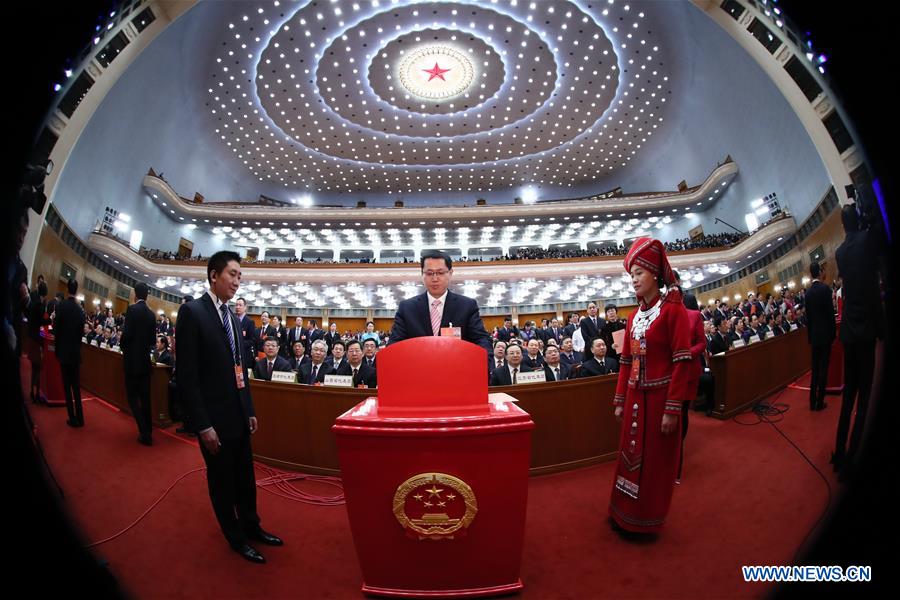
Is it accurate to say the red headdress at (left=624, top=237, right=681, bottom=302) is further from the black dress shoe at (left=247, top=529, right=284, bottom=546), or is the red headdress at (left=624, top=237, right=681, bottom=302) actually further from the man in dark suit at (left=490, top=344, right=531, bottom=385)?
the black dress shoe at (left=247, top=529, right=284, bottom=546)

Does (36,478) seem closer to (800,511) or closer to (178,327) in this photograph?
(178,327)

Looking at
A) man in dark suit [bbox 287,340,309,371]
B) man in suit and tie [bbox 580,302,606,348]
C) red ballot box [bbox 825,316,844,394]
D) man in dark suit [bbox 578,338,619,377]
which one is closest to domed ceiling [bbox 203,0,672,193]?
red ballot box [bbox 825,316,844,394]

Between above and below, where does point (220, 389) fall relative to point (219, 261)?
below

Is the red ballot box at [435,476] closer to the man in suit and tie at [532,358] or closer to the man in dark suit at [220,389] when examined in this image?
the man in dark suit at [220,389]

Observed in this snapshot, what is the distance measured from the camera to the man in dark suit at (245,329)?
148 centimetres

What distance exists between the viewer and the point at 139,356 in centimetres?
96

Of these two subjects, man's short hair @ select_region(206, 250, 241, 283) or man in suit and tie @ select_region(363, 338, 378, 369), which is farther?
man in suit and tie @ select_region(363, 338, 378, 369)

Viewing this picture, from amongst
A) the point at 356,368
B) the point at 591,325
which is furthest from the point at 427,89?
the point at 356,368

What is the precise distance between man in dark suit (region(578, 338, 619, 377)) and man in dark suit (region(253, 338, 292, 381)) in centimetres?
312

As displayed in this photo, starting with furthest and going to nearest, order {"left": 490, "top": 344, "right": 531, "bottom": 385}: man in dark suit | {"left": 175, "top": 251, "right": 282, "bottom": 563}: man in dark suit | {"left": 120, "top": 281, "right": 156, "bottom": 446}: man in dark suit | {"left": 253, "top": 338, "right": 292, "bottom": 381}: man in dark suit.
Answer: {"left": 253, "top": 338, "right": 292, "bottom": 381}: man in dark suit → {"left": 490, "top": 344, "right": 531, "bottom": 385}: man in dark suit → {"left": 175, "top": 251, "right": 282, "bottom": 563}: man in dark suit → {"left": 120, "top": 281, "right": 156, "bottom": 446}: man in dark suit

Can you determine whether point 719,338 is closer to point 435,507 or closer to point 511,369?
point 435,507

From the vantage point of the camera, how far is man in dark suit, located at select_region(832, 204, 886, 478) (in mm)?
563

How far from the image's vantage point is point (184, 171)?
49.4 inches

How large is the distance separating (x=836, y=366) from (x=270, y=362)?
3903 millimetres
